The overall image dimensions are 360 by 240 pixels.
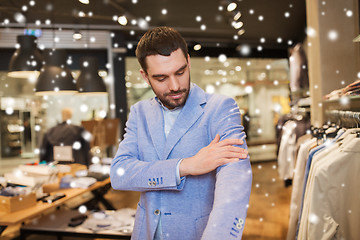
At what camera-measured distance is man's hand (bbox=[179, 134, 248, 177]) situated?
118cm

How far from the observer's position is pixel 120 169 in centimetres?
135

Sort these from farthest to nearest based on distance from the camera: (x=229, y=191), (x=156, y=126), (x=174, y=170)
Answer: (x=156, y=126) → (x=174, y=170) → (x=229, y=191)

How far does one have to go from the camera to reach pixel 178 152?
1.29m

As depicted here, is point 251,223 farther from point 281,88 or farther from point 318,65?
point 281,88

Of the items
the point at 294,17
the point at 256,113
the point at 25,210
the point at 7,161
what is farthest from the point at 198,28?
the point at 25,210

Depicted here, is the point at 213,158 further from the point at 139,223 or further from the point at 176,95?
the point at 139,223

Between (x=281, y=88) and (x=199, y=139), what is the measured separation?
829 cm

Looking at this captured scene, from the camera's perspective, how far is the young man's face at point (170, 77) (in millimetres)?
1254

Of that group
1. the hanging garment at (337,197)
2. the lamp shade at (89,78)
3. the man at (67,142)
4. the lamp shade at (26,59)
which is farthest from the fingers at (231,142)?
the man at (67,142)

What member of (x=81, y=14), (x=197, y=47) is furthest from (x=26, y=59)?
(x=197, y=47)

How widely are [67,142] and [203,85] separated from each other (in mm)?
4637

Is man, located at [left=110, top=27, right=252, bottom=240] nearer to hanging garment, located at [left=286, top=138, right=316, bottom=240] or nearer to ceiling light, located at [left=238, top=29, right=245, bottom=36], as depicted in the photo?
hanging garment, located at [left=286, top=138, right=316, bottom=240]

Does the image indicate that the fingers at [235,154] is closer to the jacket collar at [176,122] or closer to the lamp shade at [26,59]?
the jacket collar at [176,122]

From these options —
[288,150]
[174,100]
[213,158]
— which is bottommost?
[288,150]
